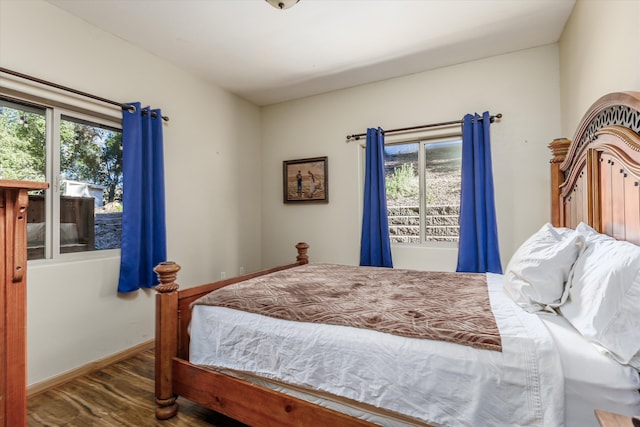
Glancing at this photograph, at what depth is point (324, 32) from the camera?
8.38 feet

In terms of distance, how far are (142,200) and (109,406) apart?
59.0 inches

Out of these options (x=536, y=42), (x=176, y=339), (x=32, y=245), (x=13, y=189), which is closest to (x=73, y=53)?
(x=32, y=245)

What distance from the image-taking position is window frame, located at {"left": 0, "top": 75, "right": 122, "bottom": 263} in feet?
6.73

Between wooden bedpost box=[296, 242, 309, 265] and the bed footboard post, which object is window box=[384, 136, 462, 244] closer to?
wooden bedpost box=[296, 242, 309, 265]

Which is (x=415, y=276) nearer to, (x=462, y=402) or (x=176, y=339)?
(x=462, y=402)

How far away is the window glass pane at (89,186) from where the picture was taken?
2.32 meters

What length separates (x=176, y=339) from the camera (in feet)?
5.76

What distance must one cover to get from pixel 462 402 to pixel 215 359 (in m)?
1.17

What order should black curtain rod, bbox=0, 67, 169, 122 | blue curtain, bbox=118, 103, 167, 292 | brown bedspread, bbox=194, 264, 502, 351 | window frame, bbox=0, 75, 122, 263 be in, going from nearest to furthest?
brown bedspread, bbox=194, 264, 502, 351
black curtain rod, bbox=0, 67, 169, 122
window frame, bbox=0, 75, 122, 263
blue curtain, bbox=118, 103, 167, 292

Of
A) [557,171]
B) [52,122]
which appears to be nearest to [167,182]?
[52,122]

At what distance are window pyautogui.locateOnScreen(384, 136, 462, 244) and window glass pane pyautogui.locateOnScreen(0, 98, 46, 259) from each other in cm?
302

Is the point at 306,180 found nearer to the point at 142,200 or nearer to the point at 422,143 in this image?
the point at 422,143

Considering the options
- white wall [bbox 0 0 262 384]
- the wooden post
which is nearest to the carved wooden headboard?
the wooden post

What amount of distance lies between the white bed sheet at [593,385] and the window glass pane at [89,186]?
2999mm
